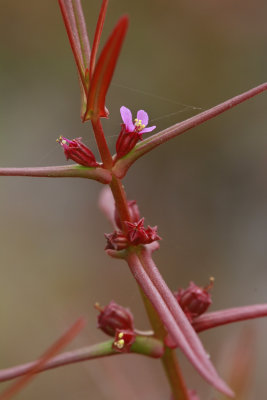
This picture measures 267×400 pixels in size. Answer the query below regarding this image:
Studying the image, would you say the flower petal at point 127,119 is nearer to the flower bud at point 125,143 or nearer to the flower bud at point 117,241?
the flower bud at point 125,143

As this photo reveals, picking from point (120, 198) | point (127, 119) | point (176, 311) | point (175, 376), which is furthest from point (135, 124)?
point (175, 376)

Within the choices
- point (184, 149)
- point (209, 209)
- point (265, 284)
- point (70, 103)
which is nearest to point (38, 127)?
point (70, 103)

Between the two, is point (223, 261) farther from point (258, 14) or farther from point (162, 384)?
point (258, 14)

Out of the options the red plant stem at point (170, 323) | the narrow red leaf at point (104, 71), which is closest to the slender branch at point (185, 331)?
the red plant stem at point (170, 323)

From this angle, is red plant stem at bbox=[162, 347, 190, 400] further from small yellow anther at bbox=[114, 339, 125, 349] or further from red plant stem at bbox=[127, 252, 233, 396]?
red plant stem at bbox=[127, 252, 233, 396]

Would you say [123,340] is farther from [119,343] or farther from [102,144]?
[102,144]

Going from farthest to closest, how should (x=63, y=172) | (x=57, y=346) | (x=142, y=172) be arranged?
(x=142, y=172)
(x=63, y=172)
(x=57, y=346)

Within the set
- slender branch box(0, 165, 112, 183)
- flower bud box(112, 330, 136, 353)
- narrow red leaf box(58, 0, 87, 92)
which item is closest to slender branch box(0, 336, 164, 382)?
flower bud box(112, 330, 136, 353)

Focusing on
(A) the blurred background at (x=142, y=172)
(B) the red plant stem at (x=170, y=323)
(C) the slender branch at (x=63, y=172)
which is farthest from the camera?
(A) the blurred background at (x=142, y=172)
